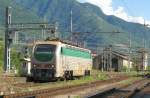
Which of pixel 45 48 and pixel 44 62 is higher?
pixel 45 48

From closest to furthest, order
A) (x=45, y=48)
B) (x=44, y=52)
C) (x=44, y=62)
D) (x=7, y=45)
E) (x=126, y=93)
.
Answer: (x=126, y=93) < (x=44, y=62) < (x=44, y=52) < (x=45, y=48) < (x=7, y=45)

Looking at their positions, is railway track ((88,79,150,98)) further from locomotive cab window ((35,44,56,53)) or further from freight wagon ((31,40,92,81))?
locomotive cab window ((35,44,56,53))

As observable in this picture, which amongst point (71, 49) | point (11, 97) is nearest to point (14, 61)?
point (71, 49)

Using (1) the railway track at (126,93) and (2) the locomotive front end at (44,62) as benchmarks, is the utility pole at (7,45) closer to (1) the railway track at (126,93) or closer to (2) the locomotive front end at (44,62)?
(2) the locomotive front end at (44,62)

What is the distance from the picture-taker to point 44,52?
148 ft

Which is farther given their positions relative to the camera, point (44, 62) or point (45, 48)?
point (45, 48)

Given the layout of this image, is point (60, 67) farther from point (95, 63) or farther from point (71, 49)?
point (95, 63)

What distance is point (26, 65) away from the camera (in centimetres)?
7012

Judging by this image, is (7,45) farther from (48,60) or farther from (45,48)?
(48,60)

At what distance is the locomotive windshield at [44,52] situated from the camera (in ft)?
148

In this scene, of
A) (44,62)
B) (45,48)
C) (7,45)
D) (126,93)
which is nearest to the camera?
(126,93)

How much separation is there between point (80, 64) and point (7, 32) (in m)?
22.9

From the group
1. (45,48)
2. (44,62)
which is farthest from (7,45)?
(44,62)

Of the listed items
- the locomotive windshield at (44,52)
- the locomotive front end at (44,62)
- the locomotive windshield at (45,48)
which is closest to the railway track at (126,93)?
the locomotive front end at (44,62)
